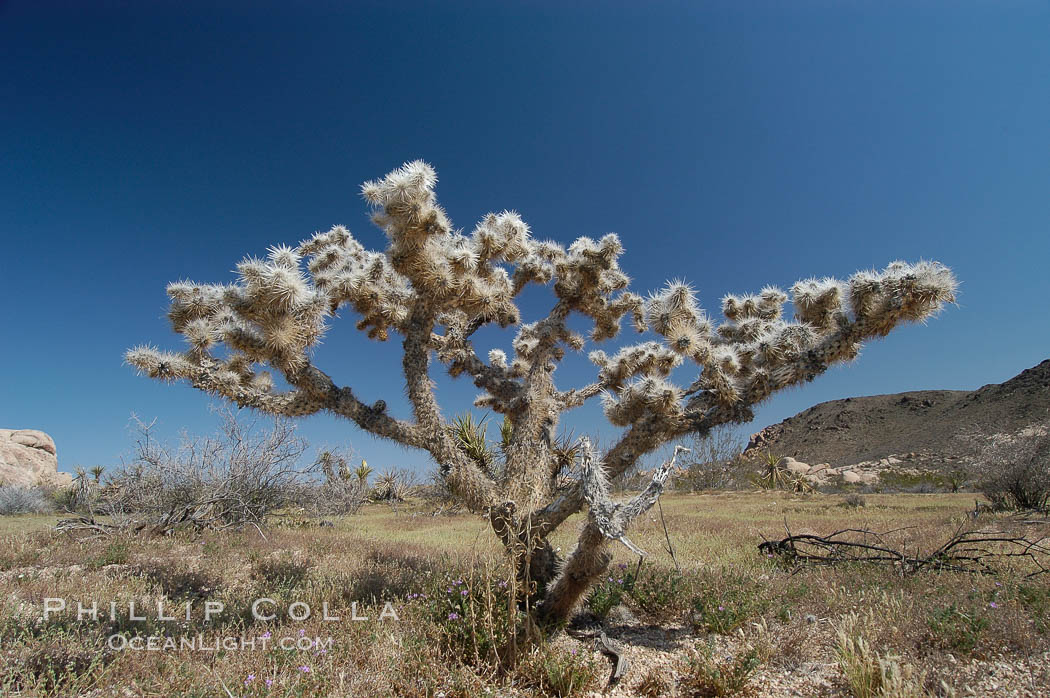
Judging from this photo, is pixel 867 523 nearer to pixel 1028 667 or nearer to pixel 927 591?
pixel 927 591

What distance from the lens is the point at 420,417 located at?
490 centimetres

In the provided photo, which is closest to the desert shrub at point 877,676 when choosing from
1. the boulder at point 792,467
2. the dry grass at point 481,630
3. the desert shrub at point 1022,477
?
the dry grass at point 481,630

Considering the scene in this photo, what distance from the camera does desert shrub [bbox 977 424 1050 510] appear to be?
12.1 metres

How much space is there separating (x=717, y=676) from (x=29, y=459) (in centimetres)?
3303

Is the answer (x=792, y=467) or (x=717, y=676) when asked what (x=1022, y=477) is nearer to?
(x=717, y=676)

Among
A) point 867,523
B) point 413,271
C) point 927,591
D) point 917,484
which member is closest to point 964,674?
point 927,591

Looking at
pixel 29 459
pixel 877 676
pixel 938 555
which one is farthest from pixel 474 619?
pixel 29 459

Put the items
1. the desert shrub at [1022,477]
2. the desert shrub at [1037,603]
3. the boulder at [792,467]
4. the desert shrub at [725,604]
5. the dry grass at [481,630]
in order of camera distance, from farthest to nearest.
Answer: the boulder at [792,467] → the desert shrub at [1022,477] → the desert shrub at [725,604] → the desert shrub at [1037,603] → the dry grass at [481,630]

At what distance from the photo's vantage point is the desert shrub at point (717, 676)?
3123mm

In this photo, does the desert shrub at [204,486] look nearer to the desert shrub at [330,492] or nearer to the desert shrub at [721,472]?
the desert shrub at [330,492]

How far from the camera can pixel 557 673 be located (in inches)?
126

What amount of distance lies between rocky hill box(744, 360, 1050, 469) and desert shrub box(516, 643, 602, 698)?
32.8 m

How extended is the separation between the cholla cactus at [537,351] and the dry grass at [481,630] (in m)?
0.74

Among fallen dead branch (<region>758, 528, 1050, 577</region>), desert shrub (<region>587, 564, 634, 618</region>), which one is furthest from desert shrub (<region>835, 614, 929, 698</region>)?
fallen dead branch (<region>758, 528, 1050, 577</region>)
